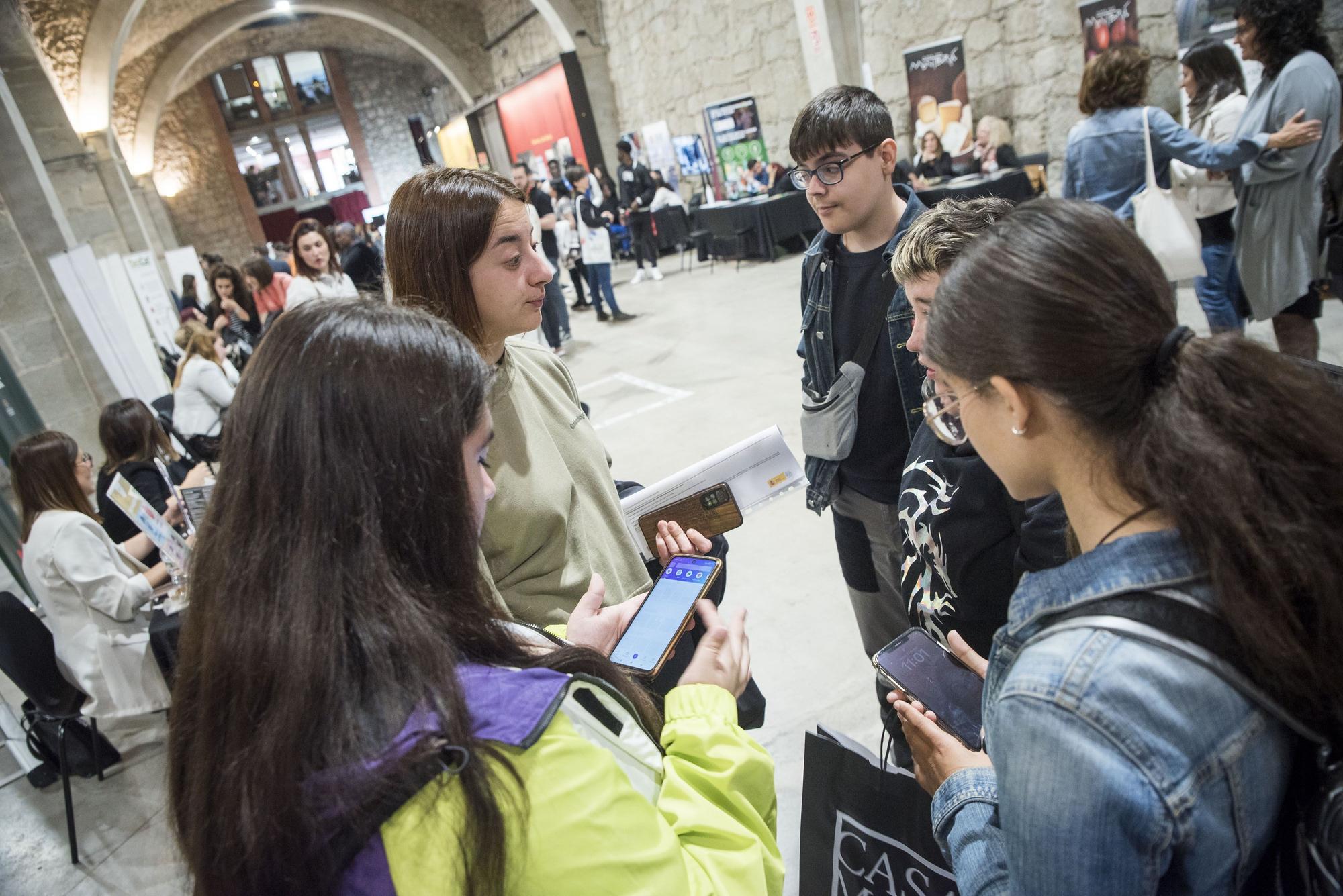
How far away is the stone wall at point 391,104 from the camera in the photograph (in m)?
22.6

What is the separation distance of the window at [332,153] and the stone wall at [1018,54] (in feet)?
64.8

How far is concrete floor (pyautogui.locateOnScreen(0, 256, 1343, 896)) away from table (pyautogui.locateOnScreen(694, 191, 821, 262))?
3201 mm

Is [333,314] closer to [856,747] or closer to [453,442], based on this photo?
[453,442]

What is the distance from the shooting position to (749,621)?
9.56 ft

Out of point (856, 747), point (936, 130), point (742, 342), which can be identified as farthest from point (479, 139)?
point (856, 747)

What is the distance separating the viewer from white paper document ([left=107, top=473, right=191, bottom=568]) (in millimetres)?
2471

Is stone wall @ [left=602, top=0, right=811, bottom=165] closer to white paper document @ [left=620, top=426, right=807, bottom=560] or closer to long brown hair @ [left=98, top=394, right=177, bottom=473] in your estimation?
long brown hair @ [left=98, top=394, right=177, bottom=473]

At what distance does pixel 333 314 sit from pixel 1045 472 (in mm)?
773

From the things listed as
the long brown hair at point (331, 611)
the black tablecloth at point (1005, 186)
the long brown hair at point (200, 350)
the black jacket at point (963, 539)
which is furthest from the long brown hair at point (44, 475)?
the black tablecloth at point (1005, 186)

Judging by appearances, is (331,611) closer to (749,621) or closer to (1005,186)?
(749,621)

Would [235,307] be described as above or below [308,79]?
below

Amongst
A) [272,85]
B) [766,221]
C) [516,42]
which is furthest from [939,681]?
[272,85]

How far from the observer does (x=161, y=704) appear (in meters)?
2.81

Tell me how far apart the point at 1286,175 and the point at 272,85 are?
25519mm
